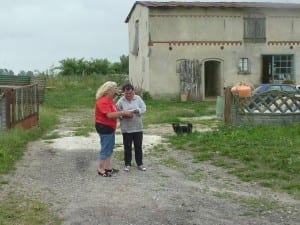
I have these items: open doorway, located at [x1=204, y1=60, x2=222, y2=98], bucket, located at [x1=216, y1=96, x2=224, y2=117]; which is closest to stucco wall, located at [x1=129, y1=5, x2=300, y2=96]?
open doorway, located at [x1=204, y1=60, x2=222, y2=98]

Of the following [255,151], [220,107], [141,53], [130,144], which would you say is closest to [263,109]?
[220,107]

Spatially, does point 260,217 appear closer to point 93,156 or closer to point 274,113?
point 93,156

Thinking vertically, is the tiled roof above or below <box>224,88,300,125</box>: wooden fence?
above

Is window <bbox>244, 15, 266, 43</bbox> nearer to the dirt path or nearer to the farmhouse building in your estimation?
the farmhouse building

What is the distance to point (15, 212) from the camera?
24.1 feet

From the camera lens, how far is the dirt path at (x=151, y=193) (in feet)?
23.1

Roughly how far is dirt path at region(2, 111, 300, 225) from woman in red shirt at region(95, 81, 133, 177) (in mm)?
286

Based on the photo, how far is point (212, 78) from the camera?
32.7 m

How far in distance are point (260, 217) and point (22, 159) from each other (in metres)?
6.23

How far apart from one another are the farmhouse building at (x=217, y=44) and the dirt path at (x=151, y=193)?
1811 centimetres

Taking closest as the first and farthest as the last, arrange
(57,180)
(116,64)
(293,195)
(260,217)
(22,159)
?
(260,217) < (293,195) < (57,180) < (22,159) < (116,64)

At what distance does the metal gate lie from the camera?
30.4 m

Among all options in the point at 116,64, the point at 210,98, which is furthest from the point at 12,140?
the point at 116,64

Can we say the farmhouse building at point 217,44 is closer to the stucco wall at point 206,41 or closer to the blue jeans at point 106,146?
the stucco wall at point 206,41
